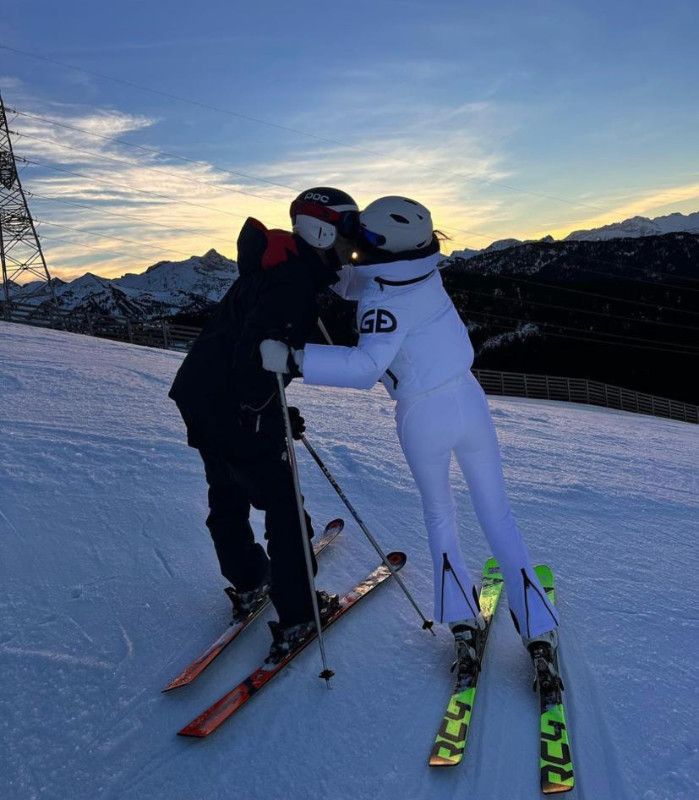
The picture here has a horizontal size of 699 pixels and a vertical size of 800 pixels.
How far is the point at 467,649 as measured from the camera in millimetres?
2537

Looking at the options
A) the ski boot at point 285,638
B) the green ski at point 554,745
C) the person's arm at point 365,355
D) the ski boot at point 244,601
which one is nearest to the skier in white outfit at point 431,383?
the person's arm at point 365,355

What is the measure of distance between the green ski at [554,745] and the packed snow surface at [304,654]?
0.05 metres

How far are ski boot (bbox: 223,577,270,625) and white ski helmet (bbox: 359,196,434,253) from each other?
164 centimetres

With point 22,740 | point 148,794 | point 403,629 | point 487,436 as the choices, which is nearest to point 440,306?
point 487,436

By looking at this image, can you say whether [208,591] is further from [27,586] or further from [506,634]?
[506,634]

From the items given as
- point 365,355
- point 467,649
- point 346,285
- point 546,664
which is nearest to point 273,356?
point 365,355

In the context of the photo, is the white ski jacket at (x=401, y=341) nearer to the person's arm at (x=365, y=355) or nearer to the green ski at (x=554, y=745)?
the person's arm at (x=365, y=355)

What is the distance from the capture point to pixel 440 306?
8.32 feet

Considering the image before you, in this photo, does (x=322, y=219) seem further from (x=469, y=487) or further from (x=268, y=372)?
(x=469, y=487)

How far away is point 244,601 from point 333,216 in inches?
69.5

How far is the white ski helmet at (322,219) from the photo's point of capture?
245 cm

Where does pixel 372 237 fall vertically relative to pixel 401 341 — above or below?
above

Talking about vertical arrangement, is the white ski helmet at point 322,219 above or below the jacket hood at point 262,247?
above

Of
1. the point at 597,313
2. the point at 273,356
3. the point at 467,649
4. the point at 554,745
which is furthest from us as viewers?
the point at 597,313
